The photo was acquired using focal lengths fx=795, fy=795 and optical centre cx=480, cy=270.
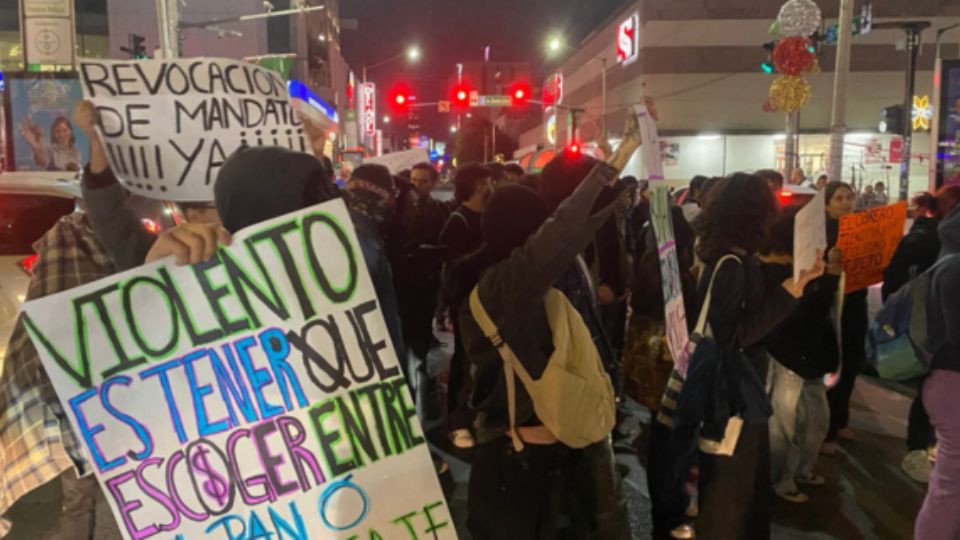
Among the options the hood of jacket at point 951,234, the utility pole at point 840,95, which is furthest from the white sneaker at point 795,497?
the utility pole at point 840,95

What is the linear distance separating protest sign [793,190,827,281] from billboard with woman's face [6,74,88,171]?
2246 centimetres

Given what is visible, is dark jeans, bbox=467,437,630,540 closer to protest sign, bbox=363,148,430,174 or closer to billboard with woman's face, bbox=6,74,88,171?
protest sign, bbox=363,148,430,174

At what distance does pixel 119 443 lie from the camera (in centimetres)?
202

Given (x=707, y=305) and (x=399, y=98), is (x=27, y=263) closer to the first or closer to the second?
(x=707, y=305)

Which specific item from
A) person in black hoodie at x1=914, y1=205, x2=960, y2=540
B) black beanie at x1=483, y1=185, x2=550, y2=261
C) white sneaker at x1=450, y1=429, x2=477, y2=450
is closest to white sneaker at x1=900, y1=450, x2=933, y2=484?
person in black hoodie at x1=914, y1=205, x2=960, y2=540

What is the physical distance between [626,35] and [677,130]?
6.11 m

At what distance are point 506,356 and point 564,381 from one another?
0.23 meters

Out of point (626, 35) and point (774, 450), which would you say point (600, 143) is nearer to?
point (774, 450)

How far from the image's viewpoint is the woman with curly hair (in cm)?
349

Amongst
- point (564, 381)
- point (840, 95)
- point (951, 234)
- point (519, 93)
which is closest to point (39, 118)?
point (519, 93)

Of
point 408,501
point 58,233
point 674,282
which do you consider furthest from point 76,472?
point 674,282

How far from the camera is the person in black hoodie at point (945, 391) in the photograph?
3.42 meters

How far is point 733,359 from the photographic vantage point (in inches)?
140

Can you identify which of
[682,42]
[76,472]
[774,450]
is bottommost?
[774,450]
